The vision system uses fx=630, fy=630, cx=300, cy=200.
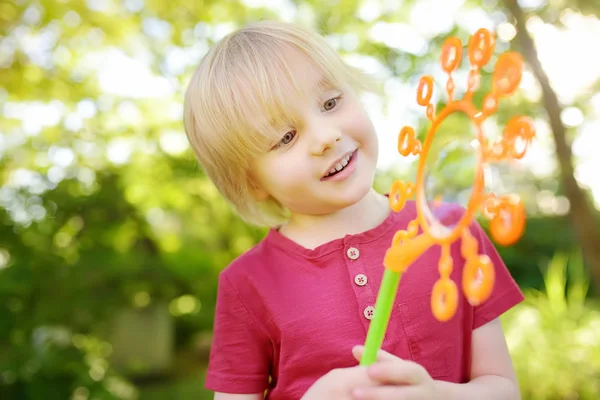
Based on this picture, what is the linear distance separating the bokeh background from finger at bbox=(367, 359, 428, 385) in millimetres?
2072

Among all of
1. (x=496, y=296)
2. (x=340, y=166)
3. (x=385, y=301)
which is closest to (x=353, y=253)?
(x=340, y=166)

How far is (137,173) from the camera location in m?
4.05

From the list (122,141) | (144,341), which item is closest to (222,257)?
(144,341)

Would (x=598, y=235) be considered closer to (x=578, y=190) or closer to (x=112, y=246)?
(x=578, y=190)

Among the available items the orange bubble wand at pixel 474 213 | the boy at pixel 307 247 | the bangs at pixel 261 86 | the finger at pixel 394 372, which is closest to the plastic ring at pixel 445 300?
the orange bubble wand at pixel 474 213

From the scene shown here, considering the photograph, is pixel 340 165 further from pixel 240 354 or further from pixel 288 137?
pixel 240 354

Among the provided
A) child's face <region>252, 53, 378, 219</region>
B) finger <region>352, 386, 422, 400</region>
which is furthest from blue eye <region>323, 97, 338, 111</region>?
finger <region>352, 386, 422, 400</region>

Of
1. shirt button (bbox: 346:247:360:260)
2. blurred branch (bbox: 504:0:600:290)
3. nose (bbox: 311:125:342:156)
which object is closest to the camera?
nose (bbox: 311:125:342:156)

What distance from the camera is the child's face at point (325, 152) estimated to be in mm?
1043

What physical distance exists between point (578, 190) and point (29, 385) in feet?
9.80

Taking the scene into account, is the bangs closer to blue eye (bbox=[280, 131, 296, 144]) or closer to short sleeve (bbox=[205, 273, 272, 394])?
blue eye (bbox=[280, 131, 296, 144])

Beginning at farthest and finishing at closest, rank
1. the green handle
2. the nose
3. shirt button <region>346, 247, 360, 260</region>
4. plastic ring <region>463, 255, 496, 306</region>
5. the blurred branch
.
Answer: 1. the blurred branch
2. shirt button <region>346, 247, 360, 260</region>
3. the nose
4. the green handle
5. plastic ring <region>463, 255, 496, 306</region>

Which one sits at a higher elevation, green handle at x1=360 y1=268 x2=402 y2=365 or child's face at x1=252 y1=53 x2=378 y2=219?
child's face at x1=252 y1=53 x2=378 y2=219

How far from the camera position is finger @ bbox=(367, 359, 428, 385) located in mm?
812
